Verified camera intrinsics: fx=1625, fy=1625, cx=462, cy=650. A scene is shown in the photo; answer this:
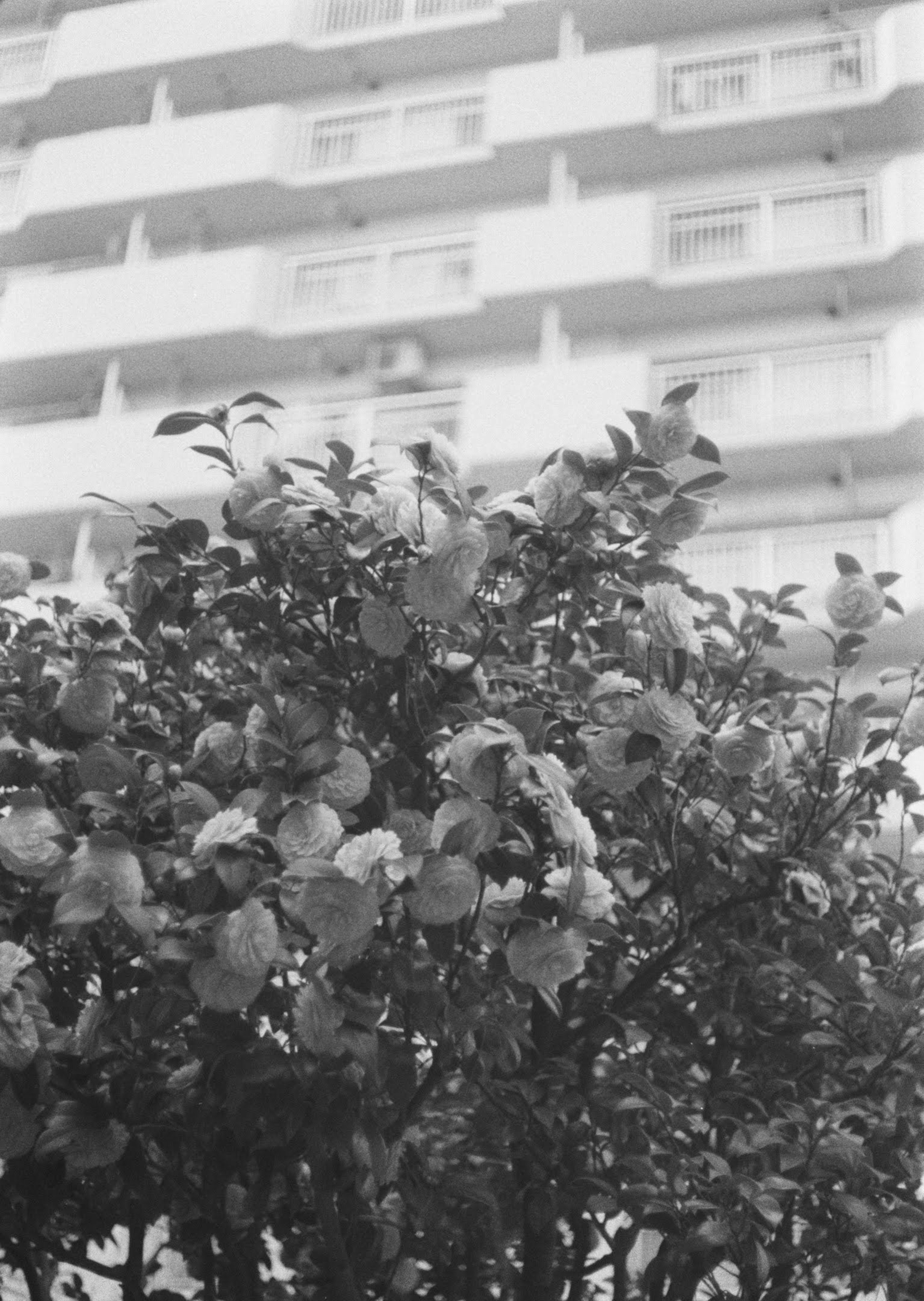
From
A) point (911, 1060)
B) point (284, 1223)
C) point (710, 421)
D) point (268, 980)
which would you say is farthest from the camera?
point (710, 421)

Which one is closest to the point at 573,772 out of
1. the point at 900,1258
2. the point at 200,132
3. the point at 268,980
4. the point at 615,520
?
the point at 615,520

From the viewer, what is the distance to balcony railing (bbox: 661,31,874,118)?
6.90 meters

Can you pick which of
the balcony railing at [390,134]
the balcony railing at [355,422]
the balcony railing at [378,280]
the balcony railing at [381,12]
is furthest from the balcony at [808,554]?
the balcony railing at [381,12]

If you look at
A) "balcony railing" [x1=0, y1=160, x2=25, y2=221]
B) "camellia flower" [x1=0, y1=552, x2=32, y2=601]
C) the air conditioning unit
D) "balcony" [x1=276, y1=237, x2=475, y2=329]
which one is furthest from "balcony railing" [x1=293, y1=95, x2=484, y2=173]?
"camellia flower" [x1=0, y1=552, x2=32, y2=601]

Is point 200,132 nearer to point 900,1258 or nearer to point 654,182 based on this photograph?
point 654,182

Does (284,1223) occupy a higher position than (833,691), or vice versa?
(833,691)

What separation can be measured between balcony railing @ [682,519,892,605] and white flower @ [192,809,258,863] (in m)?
4.21

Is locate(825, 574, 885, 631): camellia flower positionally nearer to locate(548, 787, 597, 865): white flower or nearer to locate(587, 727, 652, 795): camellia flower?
locate(587, 727, 652, 795): camellia flower

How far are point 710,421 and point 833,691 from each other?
424 cm

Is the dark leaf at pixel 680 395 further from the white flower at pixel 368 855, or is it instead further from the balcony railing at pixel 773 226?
the balcony railing at pixel 773 226

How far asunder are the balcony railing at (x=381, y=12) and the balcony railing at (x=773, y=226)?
A: 5.43 feet

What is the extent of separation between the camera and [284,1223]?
85.8 inches

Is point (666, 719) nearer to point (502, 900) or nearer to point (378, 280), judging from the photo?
point (502, 900)

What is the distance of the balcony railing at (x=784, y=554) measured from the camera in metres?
5.59
